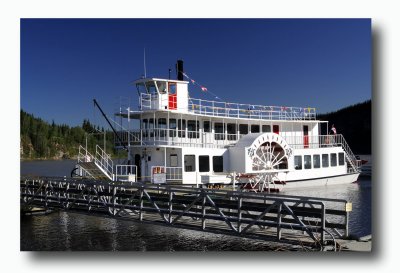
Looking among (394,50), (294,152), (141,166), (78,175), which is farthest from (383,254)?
(294,152)

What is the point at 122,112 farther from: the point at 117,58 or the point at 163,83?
the point at 117,58

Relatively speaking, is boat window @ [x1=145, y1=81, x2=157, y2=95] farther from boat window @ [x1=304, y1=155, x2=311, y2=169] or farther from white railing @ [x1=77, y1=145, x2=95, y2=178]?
boat window @ [x1=304, y1=155, x2=311, y2=169]

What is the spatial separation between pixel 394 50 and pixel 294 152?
1209 centimetres

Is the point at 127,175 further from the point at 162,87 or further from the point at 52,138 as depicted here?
the point at 162,87

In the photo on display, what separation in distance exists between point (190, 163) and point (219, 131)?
2.79 metres

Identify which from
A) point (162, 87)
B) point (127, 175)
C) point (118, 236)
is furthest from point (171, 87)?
point (118, 236)

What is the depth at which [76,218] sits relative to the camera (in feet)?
43.8

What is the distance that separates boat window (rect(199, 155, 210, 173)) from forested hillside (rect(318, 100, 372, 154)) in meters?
4.49

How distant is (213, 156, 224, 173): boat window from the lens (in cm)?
1775

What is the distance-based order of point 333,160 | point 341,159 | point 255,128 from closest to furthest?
point 255,128 < point 333,160 < point 341,159

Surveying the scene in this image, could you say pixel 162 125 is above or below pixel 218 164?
above

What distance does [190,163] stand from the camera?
55.3ft

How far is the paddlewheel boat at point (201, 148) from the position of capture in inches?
640

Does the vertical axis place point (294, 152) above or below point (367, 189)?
above
